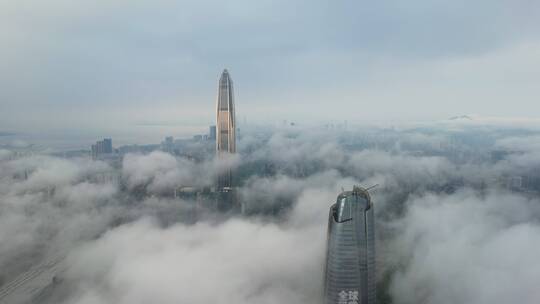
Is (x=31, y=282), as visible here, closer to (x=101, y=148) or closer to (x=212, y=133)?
(x=101, y=148)

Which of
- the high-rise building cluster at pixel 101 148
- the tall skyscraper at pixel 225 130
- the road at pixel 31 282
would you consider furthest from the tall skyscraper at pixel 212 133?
the road at pixel 31 282

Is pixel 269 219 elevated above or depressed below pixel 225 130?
below

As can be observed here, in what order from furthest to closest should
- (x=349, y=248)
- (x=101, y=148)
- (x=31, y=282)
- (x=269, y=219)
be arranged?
(x=269, y=219), (x=101, y=148), (x=31, y=282), (x=349, y=248)

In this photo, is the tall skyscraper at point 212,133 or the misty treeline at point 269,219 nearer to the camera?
the misty treeline at point 269,219

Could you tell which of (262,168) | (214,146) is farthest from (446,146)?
(214,146)

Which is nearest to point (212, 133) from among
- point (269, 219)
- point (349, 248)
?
point (269, 219)

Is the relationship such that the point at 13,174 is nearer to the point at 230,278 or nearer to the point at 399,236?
the point at 230,278

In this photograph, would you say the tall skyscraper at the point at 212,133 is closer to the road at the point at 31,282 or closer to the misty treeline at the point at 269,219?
the misty treeline at the point at 269,219
